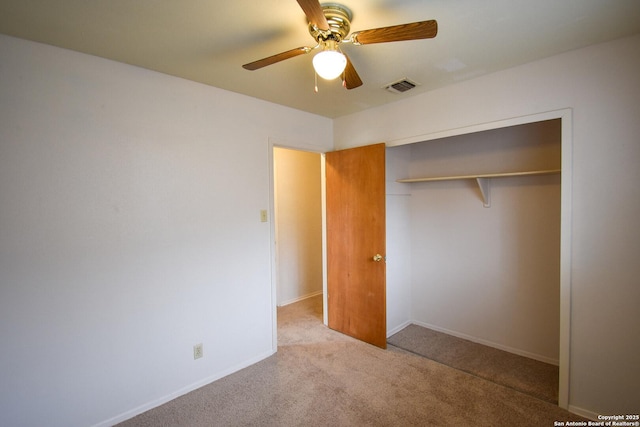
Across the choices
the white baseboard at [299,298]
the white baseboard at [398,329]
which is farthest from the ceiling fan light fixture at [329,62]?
the white baseboard at [299,298]

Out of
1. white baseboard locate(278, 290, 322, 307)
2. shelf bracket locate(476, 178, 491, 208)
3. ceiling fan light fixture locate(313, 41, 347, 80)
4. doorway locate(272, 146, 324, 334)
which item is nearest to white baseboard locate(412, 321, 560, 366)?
shelf bracket locate(476, 178, 491, 208)

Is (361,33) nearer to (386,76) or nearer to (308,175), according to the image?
(386,76)

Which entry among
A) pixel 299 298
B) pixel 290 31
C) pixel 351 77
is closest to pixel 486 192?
pixel 351 77

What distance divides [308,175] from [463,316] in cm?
293

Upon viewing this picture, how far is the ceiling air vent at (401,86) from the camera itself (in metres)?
2.46

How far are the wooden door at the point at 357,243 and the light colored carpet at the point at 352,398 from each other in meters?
0.40

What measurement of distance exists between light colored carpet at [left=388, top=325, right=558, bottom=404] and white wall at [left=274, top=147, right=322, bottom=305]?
181 centimetres

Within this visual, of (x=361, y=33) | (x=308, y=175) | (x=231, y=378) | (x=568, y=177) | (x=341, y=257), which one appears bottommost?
(x=231, y=378)

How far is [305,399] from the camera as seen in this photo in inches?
88.7

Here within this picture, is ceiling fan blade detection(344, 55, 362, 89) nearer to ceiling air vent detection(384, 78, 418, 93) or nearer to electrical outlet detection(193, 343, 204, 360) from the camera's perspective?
ceiling air vent detection(384, 78, 418, 93)

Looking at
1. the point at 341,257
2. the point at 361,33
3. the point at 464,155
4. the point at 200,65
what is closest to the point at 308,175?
the point at 341,257

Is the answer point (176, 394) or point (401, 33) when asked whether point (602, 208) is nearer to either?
point (401, 33)

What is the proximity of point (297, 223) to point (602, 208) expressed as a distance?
11.5 ft

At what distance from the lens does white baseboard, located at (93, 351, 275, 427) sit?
2.04 m
